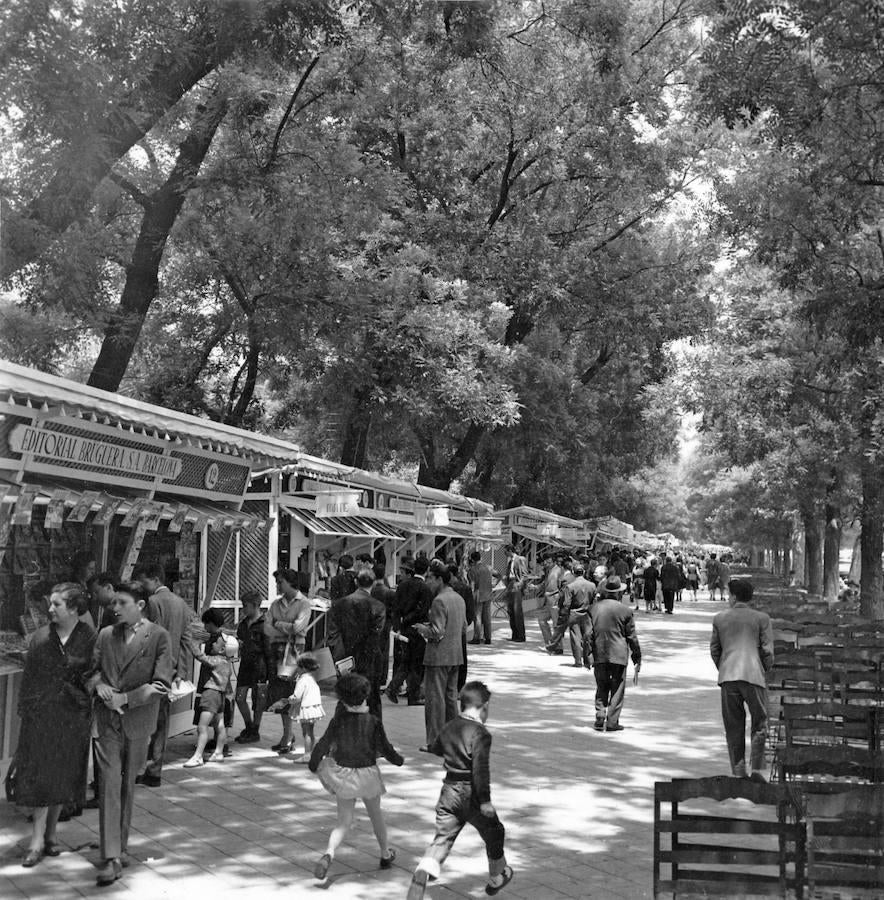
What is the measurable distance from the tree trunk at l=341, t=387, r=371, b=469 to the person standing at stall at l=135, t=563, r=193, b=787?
461 inches

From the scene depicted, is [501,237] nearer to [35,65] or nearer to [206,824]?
[35,65]

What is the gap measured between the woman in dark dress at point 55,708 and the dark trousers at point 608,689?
640 centimetres

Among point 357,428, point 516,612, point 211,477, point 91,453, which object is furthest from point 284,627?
point 516,612

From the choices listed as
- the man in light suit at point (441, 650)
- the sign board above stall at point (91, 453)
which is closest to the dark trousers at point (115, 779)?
the sign board above stall at point (91, 453)

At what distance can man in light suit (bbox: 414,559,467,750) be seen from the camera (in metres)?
10.3

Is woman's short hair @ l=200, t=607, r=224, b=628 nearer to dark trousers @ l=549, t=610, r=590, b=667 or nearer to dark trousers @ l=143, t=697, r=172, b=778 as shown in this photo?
dark trousers @ l=143, t=697, r=172, b=778

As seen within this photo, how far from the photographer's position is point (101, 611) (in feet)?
29.0

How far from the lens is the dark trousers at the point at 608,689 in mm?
Result: 11797

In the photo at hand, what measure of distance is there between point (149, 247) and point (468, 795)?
9952 mm

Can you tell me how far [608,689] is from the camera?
11.9 meters

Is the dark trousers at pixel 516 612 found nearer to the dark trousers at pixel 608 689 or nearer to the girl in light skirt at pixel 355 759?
the dark trousers at pixel 608 689

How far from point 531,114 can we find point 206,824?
1765 centimetres

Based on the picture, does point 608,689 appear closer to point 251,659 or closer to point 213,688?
point 251,659

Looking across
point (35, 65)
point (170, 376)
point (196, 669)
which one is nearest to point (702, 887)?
point (196, 669)
